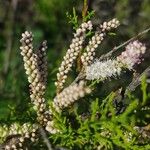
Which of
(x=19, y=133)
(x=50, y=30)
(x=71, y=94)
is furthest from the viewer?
(x=50, y=30)

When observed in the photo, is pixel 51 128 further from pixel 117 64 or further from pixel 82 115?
pixel 117 64

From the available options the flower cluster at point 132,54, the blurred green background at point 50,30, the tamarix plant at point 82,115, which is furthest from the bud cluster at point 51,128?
the blurred green background at point 50,30

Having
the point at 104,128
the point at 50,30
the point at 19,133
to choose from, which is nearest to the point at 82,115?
the point at 104,128

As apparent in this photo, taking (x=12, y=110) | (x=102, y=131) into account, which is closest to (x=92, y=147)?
(x=102, y=131)

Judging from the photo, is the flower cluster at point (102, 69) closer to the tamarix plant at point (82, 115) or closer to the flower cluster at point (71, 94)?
the tamarix plant at point (82, 115)

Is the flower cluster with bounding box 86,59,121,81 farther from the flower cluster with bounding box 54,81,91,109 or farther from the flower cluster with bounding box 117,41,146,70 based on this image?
the flower cluster with bounding box 54,81,91,109

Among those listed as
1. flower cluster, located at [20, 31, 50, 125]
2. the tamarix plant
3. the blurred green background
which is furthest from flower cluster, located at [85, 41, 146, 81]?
the blurred green background

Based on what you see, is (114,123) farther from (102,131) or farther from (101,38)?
(101,38)
